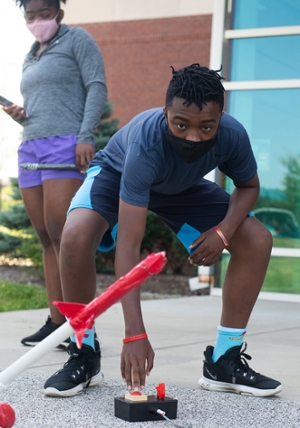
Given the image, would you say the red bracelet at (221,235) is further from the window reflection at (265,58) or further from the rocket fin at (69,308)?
the window reflection at (265,58)

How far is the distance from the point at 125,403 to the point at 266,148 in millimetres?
5473

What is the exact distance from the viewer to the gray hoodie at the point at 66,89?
12.7 feet

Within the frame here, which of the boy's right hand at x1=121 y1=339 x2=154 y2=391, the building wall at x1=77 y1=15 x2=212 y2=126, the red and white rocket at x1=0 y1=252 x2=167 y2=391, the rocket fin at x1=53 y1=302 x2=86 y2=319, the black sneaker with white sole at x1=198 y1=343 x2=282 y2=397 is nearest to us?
the red and white rocket at x1=0 y1=252 x2=167 y2=391

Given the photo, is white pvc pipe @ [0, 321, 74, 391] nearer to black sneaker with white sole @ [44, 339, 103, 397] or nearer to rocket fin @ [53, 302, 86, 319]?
rocket fin @ [53, 302, 86, 319]

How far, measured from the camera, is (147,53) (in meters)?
18.4

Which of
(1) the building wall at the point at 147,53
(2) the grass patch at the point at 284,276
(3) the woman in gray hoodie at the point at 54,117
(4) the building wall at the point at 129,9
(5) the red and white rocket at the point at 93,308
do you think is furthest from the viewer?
(4) the building wall at the point at 129,9

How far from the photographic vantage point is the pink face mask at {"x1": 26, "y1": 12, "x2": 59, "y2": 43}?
396 centimetres

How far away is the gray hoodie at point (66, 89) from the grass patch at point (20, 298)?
94.4 inches

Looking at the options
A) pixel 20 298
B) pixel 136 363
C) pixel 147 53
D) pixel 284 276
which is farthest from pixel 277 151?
pixel 147 53

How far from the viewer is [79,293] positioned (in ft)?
9.66

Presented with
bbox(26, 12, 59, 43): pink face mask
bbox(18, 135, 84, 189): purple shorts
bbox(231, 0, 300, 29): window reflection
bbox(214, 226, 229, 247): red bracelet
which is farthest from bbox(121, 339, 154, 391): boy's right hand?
bbox(231, 0, 300, 29): window reflection

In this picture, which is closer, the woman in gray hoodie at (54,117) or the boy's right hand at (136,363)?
the boy's right hand at (136,363)

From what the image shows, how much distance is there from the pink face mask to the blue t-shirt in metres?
1.18

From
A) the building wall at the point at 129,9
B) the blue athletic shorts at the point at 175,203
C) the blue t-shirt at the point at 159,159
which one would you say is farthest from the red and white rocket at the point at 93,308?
the building wall at the point at 129,9
